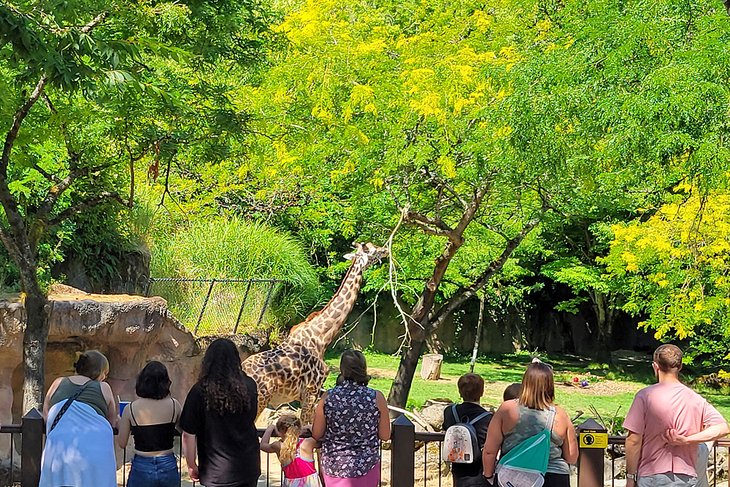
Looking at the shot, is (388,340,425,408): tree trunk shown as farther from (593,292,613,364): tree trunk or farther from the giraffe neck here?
(593,292,613,364): tree trunk

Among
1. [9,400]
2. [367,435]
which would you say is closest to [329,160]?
[9,400]

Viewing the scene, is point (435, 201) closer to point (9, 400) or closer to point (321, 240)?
point (9, 400)

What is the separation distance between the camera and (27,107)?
8.05 m

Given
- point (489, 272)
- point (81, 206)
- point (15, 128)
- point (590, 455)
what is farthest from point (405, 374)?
point (590, 455)

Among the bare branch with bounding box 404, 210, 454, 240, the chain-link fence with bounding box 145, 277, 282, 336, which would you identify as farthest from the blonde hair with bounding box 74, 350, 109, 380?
the chain-link fence with bounding box 145, 277, 282, 336

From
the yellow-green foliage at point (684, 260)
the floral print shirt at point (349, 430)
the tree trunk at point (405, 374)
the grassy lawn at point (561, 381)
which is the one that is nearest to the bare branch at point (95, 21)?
the floral print shirt at point (349, 430)

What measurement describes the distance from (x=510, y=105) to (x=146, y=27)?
13.5 ft

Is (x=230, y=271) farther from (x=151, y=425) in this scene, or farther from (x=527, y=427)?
(x=527, y=427)

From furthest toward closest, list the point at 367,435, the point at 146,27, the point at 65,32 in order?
the point at 146,27
the point at 65,32
the point at 367,435

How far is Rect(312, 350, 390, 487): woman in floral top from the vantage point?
5.20 meters

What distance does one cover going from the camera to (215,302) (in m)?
15.2

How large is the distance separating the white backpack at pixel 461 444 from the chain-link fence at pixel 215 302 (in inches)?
375

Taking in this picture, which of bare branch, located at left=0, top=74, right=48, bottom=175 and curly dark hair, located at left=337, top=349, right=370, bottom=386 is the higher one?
bare branch, located at left=0, top=74, right=48, bottom=175

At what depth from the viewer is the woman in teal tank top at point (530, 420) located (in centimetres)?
478
